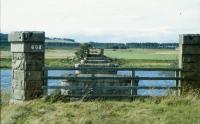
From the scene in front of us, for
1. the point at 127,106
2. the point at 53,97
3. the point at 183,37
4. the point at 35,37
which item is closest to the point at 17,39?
the point at 35,37

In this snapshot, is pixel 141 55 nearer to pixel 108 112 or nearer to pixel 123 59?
pixel 123 59

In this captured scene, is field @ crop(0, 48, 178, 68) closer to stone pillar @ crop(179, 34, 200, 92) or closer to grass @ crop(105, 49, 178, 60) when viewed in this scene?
grass @ crop(105, 49, 178, 60)

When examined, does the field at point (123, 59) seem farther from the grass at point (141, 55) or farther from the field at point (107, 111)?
the field at point (107, 111)

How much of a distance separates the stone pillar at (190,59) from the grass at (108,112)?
4.26 feet

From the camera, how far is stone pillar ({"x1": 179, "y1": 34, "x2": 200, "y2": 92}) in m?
15.6

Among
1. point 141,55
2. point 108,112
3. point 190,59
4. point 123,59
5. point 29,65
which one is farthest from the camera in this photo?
point 141,55

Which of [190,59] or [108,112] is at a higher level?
[190,59]

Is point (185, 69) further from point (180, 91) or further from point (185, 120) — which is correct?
point (185, 120)

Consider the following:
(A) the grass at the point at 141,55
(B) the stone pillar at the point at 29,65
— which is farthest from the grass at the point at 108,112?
(A) the grass at the point at 141,55

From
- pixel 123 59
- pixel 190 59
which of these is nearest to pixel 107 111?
pixel 190 59

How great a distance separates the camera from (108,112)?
12.4 m

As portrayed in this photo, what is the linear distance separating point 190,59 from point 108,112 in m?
4.36

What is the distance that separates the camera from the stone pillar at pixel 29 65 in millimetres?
14742

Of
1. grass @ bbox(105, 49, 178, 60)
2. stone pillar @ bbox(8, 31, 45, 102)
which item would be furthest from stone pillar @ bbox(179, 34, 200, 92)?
grass @ bbox(105, 49, 178, 60)
